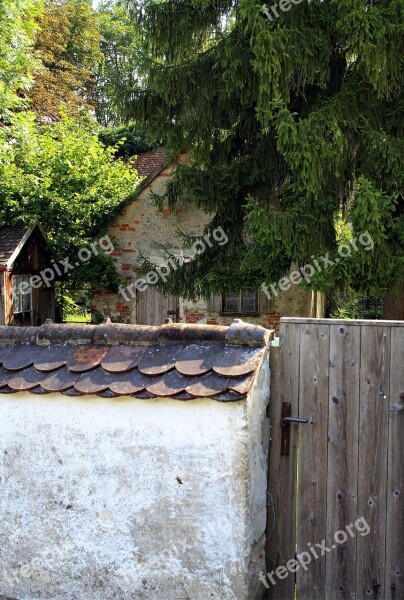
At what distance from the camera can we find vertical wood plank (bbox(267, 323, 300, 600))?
10.1 ft

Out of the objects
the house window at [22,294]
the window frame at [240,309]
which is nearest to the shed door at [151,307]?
the window frame at [240,309]

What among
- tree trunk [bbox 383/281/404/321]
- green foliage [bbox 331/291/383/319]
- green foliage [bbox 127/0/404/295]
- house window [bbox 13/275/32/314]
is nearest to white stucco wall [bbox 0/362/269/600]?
green foliage [bbox 127/0/404/295]

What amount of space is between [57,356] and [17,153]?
35.5ft

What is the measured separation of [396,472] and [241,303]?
9.19 meters

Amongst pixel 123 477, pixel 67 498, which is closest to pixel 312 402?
pixel 123 477

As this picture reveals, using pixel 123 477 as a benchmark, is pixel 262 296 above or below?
above

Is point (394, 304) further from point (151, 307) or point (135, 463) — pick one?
point (135, 463)

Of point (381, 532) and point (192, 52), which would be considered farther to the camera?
point (192, 52)

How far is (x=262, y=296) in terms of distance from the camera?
11703 mm

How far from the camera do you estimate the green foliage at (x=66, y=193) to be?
461 inches

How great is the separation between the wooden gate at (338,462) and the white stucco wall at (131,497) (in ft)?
0.48

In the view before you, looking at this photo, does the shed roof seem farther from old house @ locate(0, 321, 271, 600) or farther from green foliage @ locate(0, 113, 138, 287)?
old house @ locate(0, 321, 271, 600)

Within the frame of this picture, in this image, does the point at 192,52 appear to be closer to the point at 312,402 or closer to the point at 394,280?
the point at 394,280

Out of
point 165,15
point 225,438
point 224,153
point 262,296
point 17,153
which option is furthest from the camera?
point 17,153
